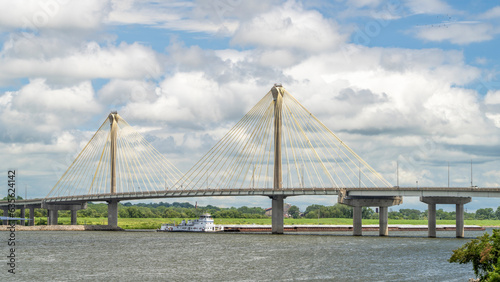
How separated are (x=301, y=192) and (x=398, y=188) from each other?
2060cm

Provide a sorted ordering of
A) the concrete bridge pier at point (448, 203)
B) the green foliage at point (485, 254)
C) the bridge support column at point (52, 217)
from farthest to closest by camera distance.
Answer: the bridge support column at point (52, 217) → the concrete bridge pier at point (448, 203) → the green foliage at point (485, 254)

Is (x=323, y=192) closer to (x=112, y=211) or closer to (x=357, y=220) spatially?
(x=357, y=220)

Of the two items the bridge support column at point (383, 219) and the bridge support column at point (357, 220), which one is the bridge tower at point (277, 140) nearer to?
the bridge support column at point (357, 220)

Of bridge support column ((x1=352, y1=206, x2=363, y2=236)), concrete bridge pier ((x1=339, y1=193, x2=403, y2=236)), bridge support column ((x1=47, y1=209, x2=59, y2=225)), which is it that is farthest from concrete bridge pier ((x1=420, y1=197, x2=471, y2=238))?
bridge support column ((x1=47, y1=209, x2=59, y2=225))

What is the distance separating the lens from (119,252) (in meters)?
97.2

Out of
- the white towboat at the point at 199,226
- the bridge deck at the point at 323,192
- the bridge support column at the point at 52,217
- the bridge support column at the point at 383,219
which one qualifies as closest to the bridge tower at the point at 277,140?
the bridge deck at the point at 323,192

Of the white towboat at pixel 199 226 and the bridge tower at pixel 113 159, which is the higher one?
the bridge tower at pixel 113 159

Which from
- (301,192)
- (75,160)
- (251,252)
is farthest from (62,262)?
(75,160)

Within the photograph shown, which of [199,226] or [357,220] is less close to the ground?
[357,220]

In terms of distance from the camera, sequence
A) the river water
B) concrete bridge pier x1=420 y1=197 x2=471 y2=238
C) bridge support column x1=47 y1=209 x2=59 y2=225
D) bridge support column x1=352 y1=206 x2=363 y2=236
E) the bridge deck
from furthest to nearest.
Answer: bridge support column x1=47 y1=209 x2=59 y2=225, bridge support column x1=352 y1=206 x2=363 y2=236, concrete bridge pier x1=420 y1=197 x2=471 y2=238, the bridge deck, the river water

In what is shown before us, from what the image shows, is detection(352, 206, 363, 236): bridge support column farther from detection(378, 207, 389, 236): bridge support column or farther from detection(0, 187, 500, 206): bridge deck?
detection(0, 187, 500, 206): bridge deck

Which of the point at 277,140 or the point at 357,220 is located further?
the point at 357,220

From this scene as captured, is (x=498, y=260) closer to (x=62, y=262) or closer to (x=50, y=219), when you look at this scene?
(x=62, y=262)

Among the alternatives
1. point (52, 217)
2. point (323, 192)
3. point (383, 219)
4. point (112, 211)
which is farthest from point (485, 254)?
point (52, 217)
